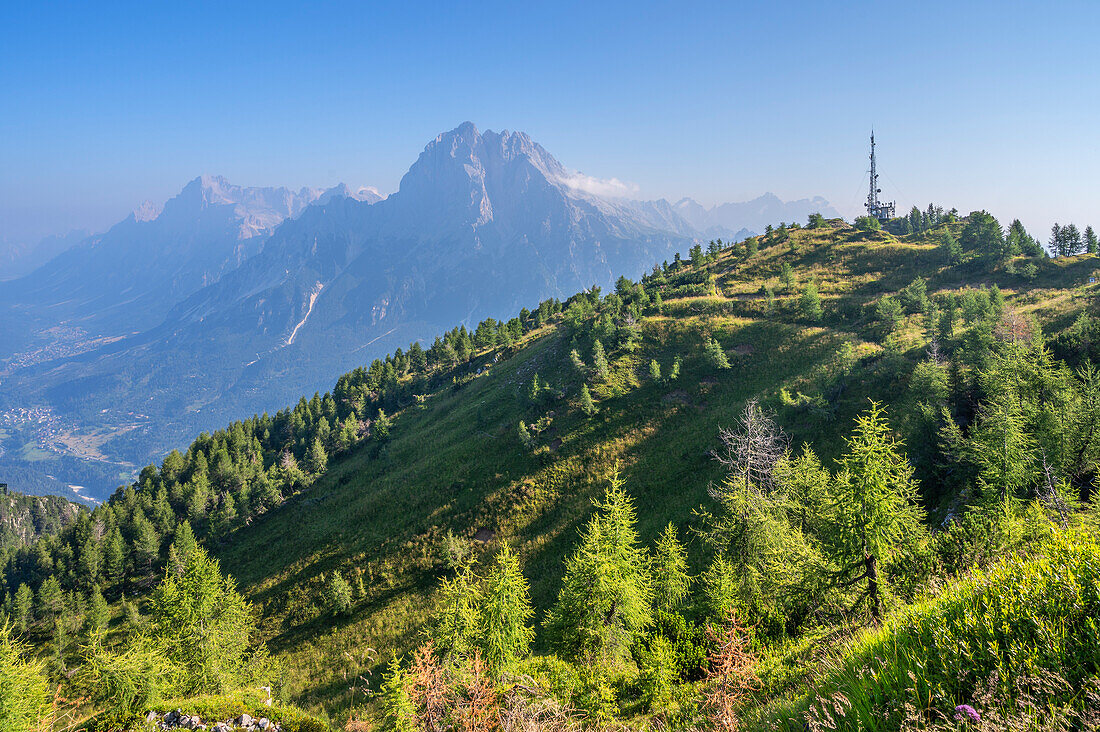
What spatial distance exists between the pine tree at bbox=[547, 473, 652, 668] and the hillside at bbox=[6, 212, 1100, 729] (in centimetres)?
151

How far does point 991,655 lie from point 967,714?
1.38 meters

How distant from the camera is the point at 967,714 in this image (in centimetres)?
377

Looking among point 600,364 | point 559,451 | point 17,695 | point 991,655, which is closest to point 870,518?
point 991,655

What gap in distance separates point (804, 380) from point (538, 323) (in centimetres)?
8067

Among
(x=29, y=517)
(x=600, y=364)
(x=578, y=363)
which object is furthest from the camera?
(x=29, y=517)

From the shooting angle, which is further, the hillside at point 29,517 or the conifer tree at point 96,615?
the hillside at point 29,517

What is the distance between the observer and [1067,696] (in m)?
3.80

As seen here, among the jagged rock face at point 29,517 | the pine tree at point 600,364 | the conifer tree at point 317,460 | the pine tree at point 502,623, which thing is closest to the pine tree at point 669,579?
the pine tree at point 502,623

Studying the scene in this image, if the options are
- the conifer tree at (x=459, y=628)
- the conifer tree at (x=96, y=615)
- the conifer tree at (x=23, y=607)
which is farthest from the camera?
the conifer tree at (x=23, y=607)

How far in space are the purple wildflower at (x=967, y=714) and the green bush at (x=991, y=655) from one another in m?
0.13

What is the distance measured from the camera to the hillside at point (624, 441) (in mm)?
34438

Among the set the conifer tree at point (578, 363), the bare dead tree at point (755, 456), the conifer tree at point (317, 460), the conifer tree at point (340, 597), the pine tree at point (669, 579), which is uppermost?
the conifer tree at point (578, 363)

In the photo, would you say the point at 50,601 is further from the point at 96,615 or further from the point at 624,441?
the point at 624,441

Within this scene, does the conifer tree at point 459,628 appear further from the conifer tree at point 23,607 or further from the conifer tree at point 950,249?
the conifer tree at point 950,249
